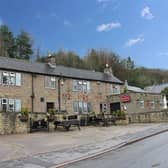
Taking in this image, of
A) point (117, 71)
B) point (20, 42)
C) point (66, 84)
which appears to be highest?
point (20, 42)

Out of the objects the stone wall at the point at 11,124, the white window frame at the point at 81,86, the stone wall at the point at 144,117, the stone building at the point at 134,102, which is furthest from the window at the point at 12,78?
the stone building at the point at 134,102

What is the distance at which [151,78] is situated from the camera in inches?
3462

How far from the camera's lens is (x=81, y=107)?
123ft

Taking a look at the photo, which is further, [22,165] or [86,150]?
[86,150]

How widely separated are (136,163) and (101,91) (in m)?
30.9

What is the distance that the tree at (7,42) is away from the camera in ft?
211

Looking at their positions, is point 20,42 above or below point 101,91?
above

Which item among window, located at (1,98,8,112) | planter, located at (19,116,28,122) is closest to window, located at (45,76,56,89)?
window, located at (1,98,8,112)

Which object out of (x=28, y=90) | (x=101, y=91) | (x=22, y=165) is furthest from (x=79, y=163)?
(x=101, y=91)

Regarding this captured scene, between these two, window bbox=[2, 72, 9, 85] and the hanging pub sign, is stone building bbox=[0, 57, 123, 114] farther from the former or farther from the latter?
the hanging pub sign

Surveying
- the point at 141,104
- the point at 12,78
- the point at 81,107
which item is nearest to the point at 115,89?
the point at 141,104

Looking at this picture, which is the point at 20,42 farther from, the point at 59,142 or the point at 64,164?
Result: the point at 64,164

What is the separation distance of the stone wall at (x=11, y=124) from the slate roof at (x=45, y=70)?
10.5 metres

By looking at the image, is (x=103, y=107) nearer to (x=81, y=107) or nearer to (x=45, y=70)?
(x=81, y=107)
